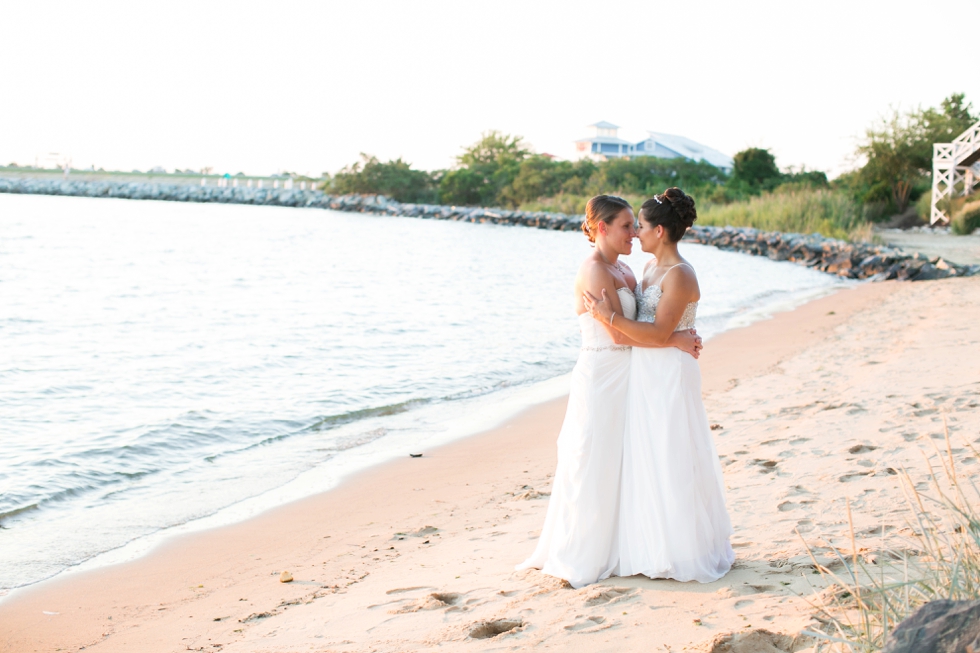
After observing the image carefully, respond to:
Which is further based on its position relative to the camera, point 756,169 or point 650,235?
point 756,169

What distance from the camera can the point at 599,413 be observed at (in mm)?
4676

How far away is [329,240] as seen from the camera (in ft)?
143

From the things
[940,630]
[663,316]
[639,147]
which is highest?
[639,147]

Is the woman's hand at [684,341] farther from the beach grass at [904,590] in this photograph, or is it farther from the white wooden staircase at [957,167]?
the white wooden staircase at [957,167]

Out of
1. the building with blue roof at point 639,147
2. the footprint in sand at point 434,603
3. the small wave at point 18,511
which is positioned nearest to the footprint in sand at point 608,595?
the footprint in sand at point 434,603

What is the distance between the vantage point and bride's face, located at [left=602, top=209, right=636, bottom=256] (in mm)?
4590

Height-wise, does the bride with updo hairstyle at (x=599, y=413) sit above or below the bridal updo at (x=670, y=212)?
below

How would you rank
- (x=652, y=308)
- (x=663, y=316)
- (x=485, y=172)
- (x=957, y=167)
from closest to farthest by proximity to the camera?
(x=663, y=316)
(x=652, y=308)
(x=957, y=167)
(x=485, y=172)

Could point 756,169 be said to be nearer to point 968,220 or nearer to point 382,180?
point 968,220

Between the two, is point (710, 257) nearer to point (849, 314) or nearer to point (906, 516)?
point (849, 314)

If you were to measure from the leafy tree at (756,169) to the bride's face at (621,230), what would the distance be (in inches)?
2398

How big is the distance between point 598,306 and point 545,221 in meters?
57.3

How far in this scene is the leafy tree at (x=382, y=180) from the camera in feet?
275

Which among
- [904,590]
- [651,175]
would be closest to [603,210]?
[904,590]
